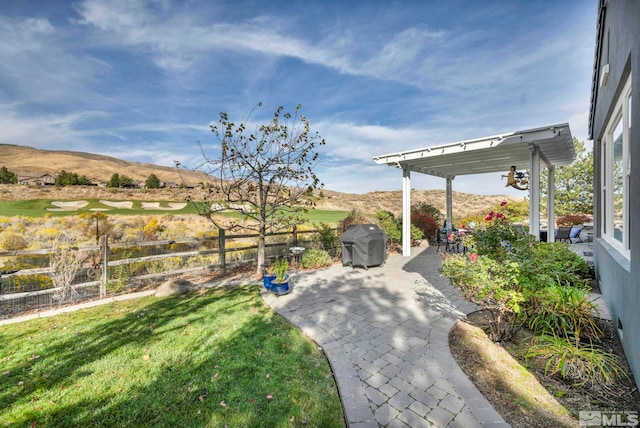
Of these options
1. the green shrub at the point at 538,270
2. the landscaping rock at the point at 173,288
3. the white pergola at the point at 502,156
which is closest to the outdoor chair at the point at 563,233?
the white pergola at the point at 502,156

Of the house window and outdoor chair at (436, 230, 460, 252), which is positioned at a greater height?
the house window

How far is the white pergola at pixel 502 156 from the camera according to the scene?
6.43 metres

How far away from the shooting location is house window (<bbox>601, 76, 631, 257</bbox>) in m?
3.07

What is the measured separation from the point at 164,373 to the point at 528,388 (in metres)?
3.44

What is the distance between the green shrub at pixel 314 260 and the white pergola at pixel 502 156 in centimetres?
307

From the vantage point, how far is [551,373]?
261 centimetres

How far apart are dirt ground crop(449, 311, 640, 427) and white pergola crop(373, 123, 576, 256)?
4.65m

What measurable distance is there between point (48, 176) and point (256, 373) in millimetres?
23662

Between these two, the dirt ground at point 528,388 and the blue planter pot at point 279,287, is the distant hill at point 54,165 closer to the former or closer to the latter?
the blue planter pot at point 279,287

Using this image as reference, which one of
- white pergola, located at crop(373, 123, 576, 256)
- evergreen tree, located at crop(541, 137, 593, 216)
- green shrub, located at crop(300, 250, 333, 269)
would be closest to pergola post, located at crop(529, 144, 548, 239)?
white pergola, located at crop(373, 123, 576, 256)

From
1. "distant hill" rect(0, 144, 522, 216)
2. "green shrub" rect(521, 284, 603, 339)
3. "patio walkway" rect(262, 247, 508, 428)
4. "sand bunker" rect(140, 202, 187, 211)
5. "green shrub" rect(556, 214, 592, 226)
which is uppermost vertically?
"distant hill" rect(0, 144, 522, 216)

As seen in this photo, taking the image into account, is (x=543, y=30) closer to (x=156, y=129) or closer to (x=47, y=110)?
(x=156, y=129)

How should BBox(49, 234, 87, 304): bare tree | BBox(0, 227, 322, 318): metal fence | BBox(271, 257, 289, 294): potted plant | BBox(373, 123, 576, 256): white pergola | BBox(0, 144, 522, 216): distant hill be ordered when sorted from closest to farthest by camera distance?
BBox(0, 227, 322, 318): metal fence → BBox(49, 234, 87, 304): bare tree → BBox(271, 257, 289, 294): potted plant → BBox(373, 123, 576, 256): white pergola → BBox(0, 144, 522, 216): distant hill
